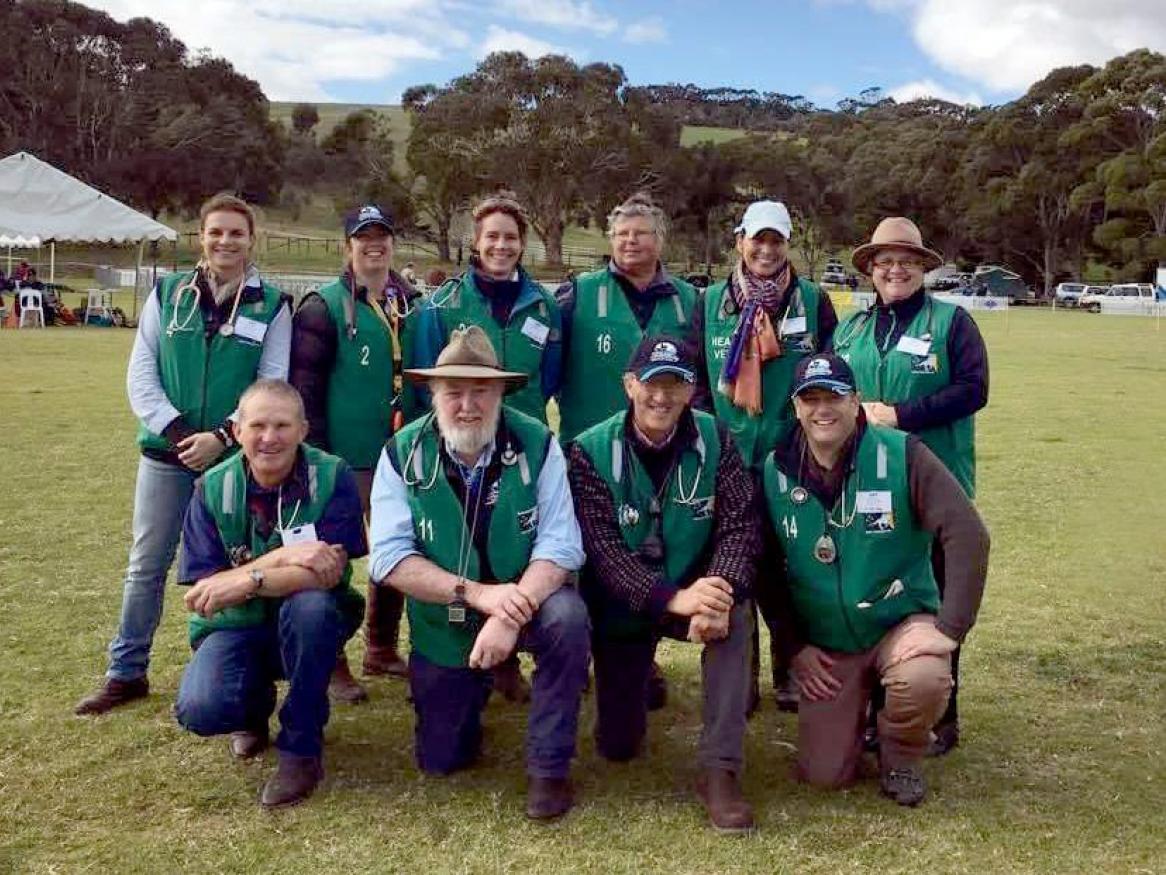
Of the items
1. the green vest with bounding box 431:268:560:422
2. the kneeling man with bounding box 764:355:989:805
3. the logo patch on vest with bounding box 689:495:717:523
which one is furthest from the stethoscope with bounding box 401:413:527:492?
the kneeling man with bounding box 764:355:989:805

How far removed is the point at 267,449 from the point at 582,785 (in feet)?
5.63

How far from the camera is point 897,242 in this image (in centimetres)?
477

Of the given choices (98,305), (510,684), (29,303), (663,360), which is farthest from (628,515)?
(98,305)

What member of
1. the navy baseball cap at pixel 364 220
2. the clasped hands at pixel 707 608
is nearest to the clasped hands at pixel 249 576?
the clasped hands at pixel 707 608

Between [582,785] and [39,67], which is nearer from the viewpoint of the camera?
[582,785]

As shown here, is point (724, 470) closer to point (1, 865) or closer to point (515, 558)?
point (515, 558)

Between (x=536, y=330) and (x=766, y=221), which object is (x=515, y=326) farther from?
(x=766, y=221)

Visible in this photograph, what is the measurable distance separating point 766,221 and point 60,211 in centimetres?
2341

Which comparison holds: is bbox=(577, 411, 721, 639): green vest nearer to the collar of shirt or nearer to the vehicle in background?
the collar of shirt

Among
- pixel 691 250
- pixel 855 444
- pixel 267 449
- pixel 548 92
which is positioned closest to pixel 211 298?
pixel 267 449

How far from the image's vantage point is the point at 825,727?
4.34 m

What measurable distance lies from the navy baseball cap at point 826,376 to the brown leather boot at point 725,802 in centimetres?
141

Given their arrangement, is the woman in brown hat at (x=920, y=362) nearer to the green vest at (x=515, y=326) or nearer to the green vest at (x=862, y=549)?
the green vest at (x=862, y=549)

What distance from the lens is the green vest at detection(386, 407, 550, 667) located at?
4207mm
